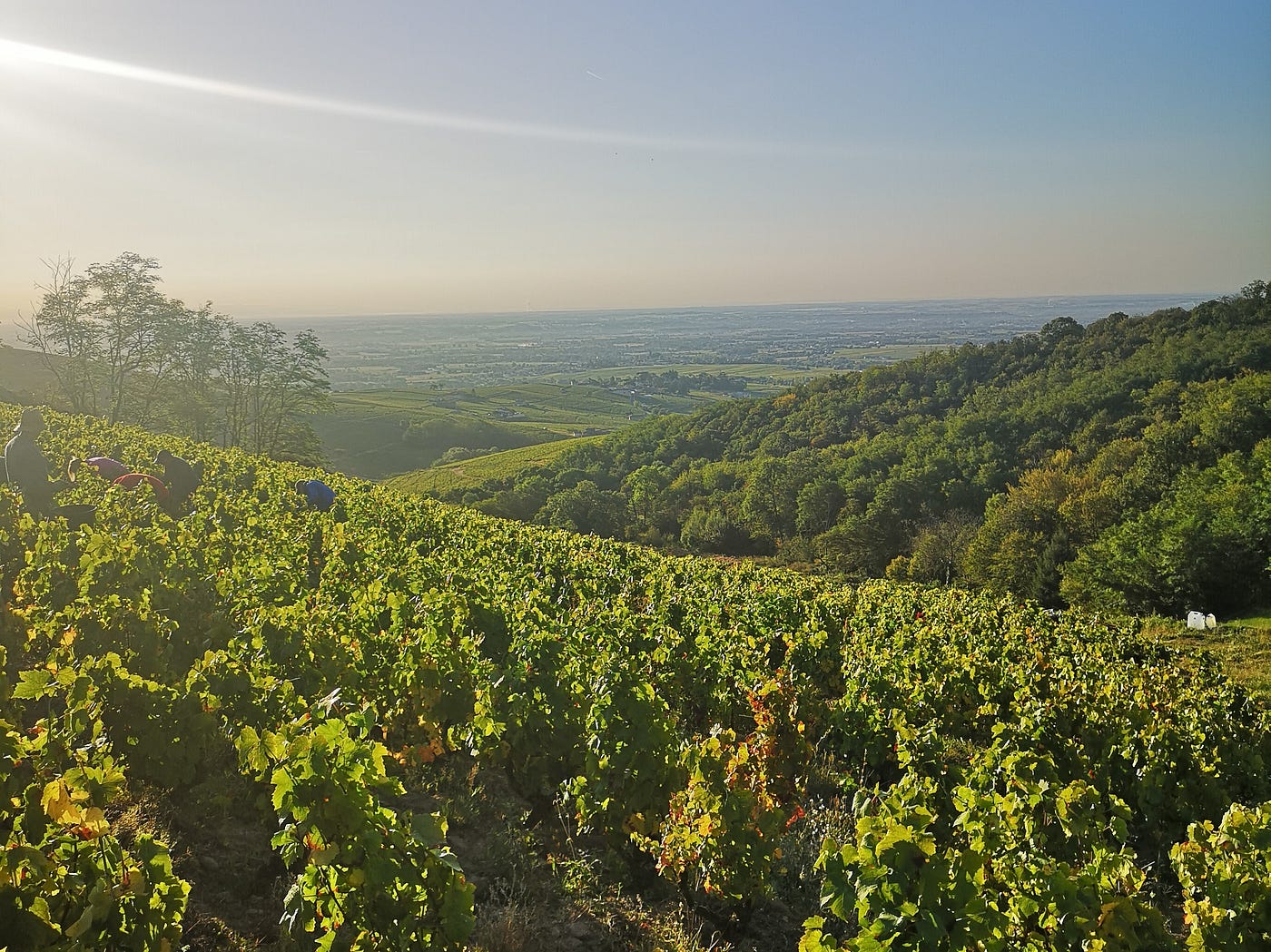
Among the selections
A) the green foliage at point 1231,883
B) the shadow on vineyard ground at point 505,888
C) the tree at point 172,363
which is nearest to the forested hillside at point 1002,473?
the tree at point 172,363

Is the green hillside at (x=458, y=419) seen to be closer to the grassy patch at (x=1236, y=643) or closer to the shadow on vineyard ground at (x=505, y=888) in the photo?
the grassy patch at (x=1236, y=643)

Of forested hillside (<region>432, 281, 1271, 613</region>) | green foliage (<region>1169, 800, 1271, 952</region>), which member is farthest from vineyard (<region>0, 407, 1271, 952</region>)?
forested hillside (<region>432, 281, 1271, 613</region>)

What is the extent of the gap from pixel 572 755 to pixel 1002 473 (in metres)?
59.2

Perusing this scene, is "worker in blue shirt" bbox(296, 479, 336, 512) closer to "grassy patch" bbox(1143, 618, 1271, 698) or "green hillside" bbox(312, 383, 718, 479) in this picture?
"grassy patch" bbox(1143, 618, 1271, 698)

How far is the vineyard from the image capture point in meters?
3.50

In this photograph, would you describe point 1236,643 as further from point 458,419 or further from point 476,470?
point 458,419

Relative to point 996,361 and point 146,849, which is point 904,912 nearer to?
point 146,849

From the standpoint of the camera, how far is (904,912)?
3430 millimetres

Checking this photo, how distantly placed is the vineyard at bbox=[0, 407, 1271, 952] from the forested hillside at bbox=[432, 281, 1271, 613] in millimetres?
24415

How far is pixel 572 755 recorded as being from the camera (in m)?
6.38

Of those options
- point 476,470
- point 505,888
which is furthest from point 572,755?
point 476,470

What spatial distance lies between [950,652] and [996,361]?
79.8m

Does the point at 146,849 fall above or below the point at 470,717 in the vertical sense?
above

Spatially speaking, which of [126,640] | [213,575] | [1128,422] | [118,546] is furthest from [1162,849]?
[1128,422]
